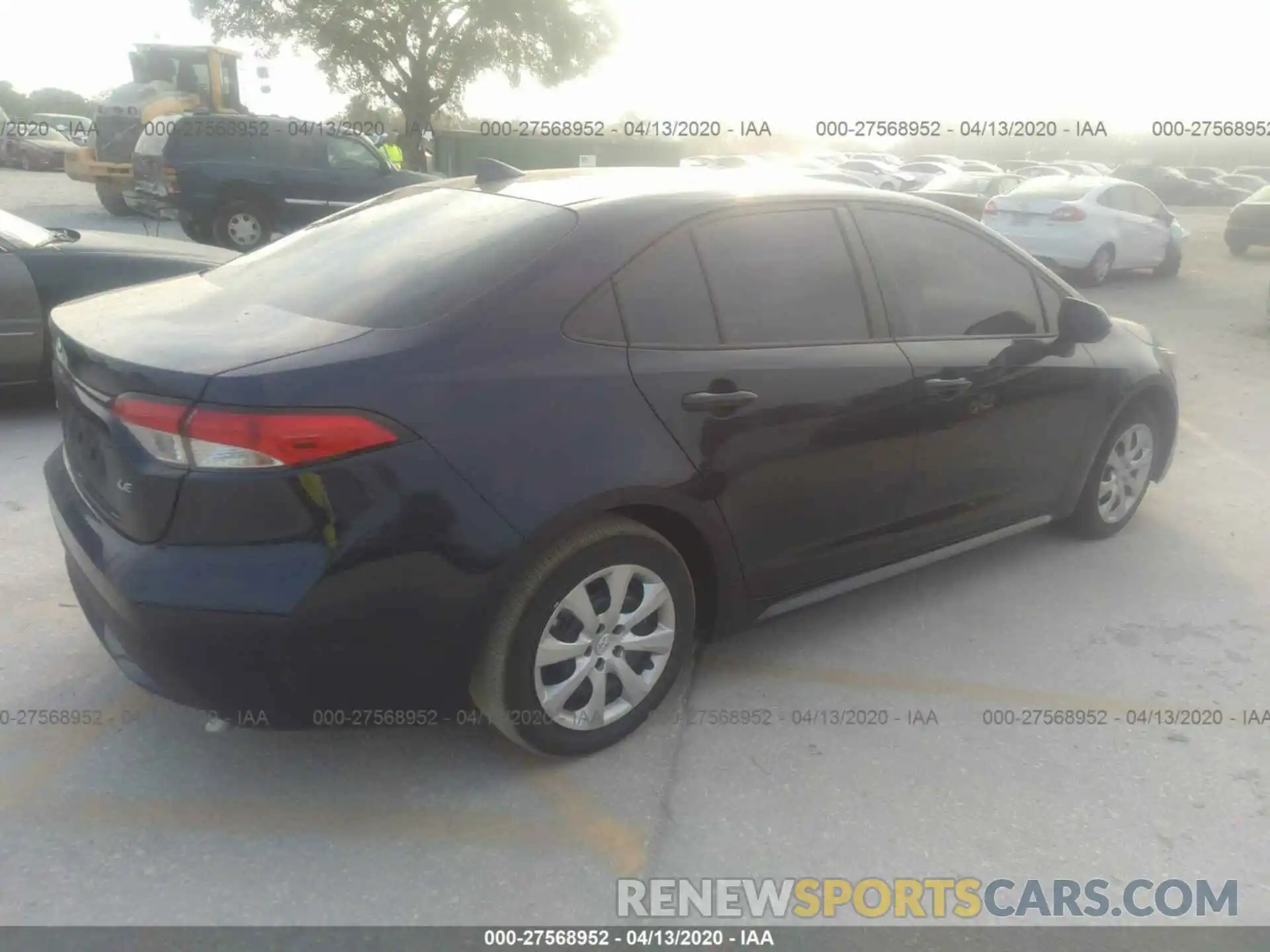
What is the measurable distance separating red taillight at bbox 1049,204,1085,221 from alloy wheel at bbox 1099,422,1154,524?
9.95 meters

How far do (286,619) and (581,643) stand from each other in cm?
82

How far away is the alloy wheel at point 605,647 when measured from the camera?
2887 millimetres

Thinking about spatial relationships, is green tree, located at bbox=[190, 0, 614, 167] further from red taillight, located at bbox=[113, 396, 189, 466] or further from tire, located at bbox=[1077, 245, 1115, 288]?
red taillight, located at bbox=[113, 396, 189, 466]

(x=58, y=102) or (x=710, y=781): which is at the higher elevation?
(x=58, y=102)

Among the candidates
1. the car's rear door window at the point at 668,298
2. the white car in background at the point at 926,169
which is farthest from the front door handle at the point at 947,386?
the white car in background at the point at 926,169

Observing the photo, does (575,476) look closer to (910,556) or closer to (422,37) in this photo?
(910,556)

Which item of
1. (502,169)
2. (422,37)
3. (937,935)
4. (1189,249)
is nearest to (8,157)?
(422,37)

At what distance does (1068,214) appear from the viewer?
1380cm

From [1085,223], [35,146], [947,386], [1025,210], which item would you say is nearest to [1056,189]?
[1025,210]

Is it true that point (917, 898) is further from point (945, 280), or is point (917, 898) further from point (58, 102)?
point (58, 102)

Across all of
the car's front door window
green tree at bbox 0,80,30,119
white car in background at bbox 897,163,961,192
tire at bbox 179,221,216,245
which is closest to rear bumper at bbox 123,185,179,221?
tire at bbox 179,221,216,245

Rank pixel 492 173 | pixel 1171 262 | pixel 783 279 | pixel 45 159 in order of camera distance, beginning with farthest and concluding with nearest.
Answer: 1. pixel 45 159
2. pixel 1171 262
3. pixel 492 173
4. pixel 783 279

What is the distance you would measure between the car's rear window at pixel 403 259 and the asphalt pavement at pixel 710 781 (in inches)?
50.8

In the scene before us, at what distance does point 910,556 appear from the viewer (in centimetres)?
385
